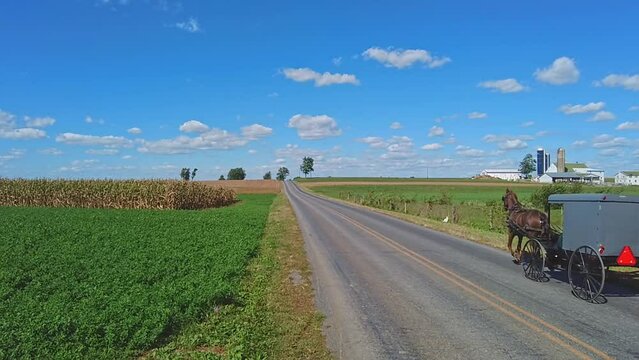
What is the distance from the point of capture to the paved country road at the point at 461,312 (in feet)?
21.6

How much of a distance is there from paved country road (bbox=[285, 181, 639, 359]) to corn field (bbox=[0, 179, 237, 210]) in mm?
33406

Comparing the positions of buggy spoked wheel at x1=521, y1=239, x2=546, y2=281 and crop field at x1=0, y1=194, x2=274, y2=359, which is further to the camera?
buggy spoked wheel at x1=521, y1=239, x2=546, y2=281

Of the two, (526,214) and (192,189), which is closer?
(526,214)

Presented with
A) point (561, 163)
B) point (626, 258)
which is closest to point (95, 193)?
point (626, 258)

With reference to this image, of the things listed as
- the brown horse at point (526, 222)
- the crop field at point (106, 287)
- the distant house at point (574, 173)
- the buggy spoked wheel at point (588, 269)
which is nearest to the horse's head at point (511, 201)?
the brown horse at point (526, 222)

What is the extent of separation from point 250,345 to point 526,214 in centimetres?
861

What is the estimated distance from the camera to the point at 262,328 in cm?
766

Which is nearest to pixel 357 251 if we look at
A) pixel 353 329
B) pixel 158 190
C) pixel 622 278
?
pixel 622 278

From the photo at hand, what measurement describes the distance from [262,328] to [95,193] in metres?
41.7

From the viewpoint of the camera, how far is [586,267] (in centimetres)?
952

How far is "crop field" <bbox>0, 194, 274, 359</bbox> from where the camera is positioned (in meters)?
6.66

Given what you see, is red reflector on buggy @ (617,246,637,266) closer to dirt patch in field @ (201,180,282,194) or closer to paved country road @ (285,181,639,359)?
paved country road @ (285,181,639,359)

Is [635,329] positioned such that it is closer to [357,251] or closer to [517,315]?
[517,315]

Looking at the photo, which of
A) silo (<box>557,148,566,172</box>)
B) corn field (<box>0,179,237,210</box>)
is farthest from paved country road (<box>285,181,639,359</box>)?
silo (<box>557,148,566,172</box>)
